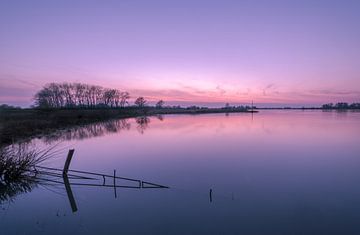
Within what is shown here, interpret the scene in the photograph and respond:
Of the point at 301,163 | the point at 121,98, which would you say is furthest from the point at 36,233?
the point at 121,98

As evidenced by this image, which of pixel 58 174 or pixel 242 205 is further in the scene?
pixel 58 174

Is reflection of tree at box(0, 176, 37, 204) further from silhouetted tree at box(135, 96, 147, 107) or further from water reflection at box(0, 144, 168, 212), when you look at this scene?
silhouetted tree at box(135, 96, 147, 107)

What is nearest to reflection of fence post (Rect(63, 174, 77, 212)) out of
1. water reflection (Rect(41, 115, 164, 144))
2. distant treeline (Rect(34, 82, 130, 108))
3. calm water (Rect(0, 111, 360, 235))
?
calm water (Rect(0, 111, 360, 235))

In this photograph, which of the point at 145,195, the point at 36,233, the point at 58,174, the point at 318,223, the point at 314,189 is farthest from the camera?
the point at 58,174

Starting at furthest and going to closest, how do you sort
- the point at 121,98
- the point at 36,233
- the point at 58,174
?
the point at 121,98 < the point at 58,174 < the point at 36,233

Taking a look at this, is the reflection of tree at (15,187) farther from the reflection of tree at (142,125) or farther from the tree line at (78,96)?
the tree line at (78,96)

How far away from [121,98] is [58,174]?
92794mm

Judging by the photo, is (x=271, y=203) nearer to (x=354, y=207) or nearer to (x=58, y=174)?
(x=354, y=207)

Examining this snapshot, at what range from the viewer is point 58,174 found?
29.3 feet

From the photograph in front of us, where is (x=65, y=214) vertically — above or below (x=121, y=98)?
below

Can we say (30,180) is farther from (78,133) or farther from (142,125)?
(142,125)

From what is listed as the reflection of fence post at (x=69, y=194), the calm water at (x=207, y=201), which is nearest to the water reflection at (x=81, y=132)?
the calm water at (x=207, y=201)

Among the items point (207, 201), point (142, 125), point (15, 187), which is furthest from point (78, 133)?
point (207, 201)

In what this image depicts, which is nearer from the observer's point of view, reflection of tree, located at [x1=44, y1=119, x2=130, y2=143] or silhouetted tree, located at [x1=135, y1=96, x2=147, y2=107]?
reflection of tree, located at [x1=44, y1=119, x2=130, y2=143]
